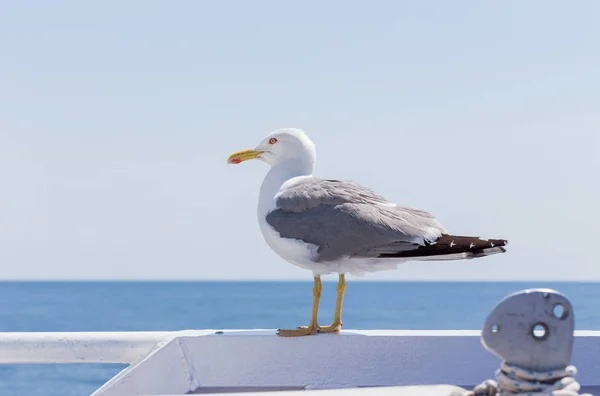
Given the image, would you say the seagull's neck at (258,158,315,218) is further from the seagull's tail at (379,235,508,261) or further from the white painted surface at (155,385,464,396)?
the white painted surface at (155,385,464,396)

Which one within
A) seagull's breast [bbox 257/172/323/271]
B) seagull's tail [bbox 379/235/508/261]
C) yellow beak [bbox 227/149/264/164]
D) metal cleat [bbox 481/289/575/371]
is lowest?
metal cleat [bbox 481/289/575/371]

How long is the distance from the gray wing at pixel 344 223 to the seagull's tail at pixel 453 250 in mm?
22

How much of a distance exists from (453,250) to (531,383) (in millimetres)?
1643

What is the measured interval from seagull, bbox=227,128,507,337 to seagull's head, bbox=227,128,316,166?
0.14 metres

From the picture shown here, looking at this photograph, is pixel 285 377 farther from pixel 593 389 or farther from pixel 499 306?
pixel 499 306

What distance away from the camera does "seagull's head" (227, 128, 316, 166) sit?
326cm

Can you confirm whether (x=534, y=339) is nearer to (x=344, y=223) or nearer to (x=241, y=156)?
(x=344, y=223)

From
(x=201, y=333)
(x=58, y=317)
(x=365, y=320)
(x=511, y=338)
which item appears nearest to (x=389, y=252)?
(x=201, y=333)

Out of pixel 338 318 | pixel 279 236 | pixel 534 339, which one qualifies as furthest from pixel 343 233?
pixel 534 339

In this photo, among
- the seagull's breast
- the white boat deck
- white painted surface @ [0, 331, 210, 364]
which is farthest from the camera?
white painted surface @ [0, 331, 210, 364]

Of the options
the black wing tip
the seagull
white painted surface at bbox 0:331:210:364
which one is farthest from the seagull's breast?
white painted surface at bbox 0:331:210:364

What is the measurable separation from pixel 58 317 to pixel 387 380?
34601mm

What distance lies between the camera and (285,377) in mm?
2879

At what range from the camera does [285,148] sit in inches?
128
